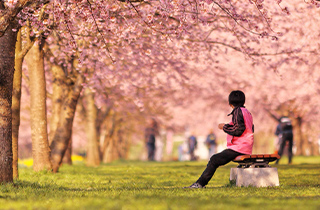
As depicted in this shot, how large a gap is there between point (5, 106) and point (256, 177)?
5.05 meters

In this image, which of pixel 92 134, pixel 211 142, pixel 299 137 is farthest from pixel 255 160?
pixel 299 137

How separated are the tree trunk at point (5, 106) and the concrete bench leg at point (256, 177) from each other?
449 centimetres

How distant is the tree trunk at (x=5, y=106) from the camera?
384 inches

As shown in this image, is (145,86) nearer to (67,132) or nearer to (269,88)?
(67,132)

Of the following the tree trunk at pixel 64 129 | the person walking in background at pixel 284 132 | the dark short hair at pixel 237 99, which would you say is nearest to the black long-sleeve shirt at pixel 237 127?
the dark short hair at pixel 237 99

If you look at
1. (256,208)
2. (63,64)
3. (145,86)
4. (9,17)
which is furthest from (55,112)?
(256,208)

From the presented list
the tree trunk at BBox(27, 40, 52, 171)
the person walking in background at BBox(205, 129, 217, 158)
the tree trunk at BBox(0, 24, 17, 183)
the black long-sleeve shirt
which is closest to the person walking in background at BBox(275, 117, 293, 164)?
the person walking in background at BBox(205, 129, 217, 158)

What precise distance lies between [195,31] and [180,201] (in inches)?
470

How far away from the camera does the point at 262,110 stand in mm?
42594

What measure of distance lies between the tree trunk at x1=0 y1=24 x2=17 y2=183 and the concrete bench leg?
14.7ft

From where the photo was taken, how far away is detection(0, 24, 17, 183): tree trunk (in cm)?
974

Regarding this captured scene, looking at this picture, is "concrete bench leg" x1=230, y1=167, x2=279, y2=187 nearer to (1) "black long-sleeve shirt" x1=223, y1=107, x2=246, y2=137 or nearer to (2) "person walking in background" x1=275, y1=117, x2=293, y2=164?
(1) "black long-sleeve shirt" x1=223, y1=107, x2=246, y2=137

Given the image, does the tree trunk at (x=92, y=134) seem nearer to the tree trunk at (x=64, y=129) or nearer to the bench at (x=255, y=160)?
the tree trunk at (x=64, y=129)

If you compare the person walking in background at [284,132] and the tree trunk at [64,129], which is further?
the person walking in background at [284,132]
